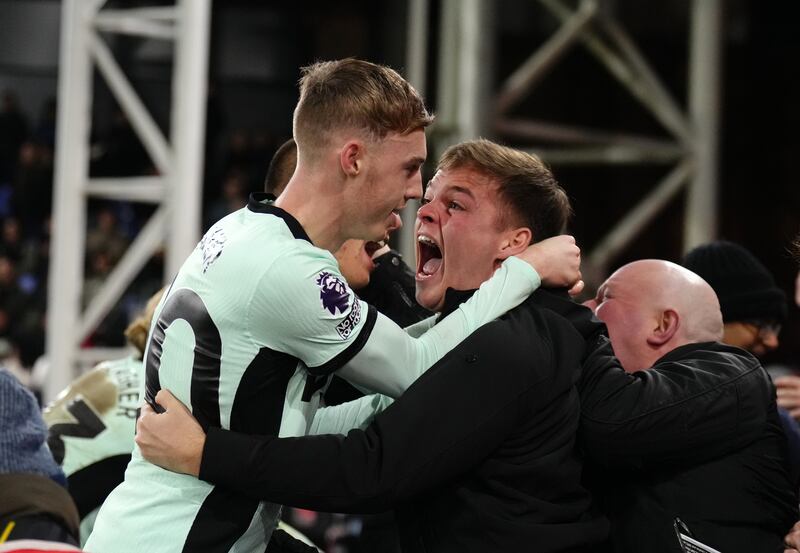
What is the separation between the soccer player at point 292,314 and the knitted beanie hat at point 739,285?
1192 mm

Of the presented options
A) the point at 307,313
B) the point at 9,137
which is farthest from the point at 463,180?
the point at 9,137

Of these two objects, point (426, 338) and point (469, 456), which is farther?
point (426, 338)

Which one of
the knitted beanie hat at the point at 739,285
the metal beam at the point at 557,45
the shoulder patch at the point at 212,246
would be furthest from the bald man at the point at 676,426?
the metal beam at the point at 557,45

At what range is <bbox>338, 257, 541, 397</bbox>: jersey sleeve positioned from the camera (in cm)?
201

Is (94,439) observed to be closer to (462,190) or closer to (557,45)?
(462,190)

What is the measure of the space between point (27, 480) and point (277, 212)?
0.70 meters

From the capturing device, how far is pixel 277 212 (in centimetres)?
209

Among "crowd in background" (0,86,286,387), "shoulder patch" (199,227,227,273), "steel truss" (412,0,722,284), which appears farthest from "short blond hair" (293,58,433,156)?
"crowd in background" (0,86,286,387)

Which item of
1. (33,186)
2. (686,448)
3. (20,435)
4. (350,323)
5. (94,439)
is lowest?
(33,186)

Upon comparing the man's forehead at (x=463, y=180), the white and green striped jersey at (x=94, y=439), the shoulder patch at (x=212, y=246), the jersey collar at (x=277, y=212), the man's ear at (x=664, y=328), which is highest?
the man's forehead at (x=463, y=180)

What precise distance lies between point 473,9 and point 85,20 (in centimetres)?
220

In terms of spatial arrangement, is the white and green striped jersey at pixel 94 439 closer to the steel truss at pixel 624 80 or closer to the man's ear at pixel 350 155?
the man's ear at pixel 350 155

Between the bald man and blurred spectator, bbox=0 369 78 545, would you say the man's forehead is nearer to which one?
the bald man

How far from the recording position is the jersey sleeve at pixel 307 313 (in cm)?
194
